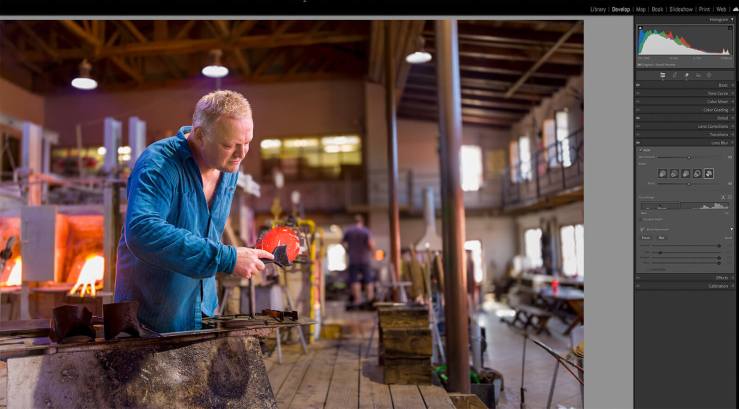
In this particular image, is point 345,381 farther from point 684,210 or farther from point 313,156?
point 313,156

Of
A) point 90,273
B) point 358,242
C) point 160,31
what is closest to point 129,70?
point 160,31

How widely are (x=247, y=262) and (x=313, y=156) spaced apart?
1553 cm

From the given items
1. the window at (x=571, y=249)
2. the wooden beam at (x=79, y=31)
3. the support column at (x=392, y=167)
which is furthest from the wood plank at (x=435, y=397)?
the wooden beam at (x=79, y=31)

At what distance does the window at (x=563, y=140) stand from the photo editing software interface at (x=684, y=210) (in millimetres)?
8646

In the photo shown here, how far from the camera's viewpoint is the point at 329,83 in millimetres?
16984

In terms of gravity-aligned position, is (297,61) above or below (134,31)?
above

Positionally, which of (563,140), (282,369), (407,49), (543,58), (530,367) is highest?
(407,49)

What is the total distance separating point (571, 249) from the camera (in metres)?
13.3

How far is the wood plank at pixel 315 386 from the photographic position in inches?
138

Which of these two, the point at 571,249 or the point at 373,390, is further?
the point at 571,249

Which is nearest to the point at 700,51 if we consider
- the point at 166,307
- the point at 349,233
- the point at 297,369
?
the point at 166,307

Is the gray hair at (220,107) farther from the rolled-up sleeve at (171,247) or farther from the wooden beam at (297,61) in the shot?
the wooden beam at (297,61)

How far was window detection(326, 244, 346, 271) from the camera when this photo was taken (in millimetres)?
16731

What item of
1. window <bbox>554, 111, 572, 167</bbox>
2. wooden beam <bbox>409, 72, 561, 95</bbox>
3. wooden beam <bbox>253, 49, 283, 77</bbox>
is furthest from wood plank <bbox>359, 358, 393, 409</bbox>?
wooden beam <bbox>253, 49, 283, 77</bbox>
